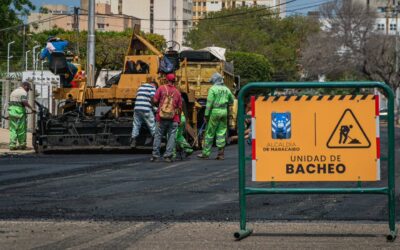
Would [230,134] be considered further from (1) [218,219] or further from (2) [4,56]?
(2) [4,56]

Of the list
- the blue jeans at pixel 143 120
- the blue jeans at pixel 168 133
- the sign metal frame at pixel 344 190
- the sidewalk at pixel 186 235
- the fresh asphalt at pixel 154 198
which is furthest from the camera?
the blue jeans at pixel 143 120

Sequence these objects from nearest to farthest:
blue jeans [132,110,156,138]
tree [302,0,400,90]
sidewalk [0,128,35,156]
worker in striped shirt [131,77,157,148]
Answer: worker in striped shirt [131,77,157,148] → blue jeans [132,110,156,138] → sidewalk [0,128,35,156] → tree [302,0,400,90]

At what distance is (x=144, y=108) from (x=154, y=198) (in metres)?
8.75

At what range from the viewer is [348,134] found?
8297mm

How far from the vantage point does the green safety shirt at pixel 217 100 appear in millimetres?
18578

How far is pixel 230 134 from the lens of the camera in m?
28.5

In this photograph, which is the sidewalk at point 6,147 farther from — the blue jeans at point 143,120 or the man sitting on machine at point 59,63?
the blue jeans at point 143,120

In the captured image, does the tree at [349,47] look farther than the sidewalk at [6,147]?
Yes

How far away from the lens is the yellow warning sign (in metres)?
8.30

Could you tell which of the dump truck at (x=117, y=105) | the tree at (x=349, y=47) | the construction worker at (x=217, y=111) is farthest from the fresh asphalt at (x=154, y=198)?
the tree at (x=349, y=47)

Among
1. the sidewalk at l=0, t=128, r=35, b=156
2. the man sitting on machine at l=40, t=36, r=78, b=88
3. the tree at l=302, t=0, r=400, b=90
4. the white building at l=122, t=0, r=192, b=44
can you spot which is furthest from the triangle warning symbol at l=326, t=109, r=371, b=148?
the white building at l=122, t=0, r=192, b=44

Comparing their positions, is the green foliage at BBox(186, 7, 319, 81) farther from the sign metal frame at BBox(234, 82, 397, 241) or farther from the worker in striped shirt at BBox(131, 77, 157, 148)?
the sign metal frame at BBox(234, 82, 397, 241)

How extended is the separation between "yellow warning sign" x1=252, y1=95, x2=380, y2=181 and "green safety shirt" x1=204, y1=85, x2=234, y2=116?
10166 mm

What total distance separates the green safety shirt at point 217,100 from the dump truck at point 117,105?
1725 millimetres
